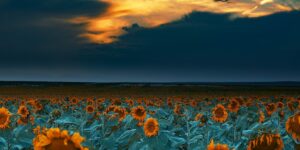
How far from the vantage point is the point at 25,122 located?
28.4 ft

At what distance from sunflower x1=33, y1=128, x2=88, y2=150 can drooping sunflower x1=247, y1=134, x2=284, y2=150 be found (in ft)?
2.93

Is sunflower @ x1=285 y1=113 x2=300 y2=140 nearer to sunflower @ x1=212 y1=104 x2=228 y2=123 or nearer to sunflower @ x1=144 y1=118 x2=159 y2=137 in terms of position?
sunflower @ x1=144 y1=118 x2=159 y2=137

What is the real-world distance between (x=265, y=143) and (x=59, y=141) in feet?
3.61

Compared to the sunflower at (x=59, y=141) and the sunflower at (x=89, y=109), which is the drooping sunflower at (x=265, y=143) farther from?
the sunflower at (x=89, y=109)

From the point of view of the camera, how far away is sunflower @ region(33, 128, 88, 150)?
298 centimetres

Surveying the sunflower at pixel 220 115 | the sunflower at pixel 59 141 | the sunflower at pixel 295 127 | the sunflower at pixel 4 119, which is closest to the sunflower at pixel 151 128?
Result: the sunflower at pixel 4 119

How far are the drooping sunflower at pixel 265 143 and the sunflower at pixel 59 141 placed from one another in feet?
2.93

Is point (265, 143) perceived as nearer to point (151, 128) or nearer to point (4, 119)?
point (151, 128)

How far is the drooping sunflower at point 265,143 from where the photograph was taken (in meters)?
2.95

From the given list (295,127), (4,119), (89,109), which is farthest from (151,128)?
(89,109)

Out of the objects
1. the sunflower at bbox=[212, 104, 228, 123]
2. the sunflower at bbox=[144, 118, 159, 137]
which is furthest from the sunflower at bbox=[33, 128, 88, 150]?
the sunflower at bbox=[212, 104, 228, 123]

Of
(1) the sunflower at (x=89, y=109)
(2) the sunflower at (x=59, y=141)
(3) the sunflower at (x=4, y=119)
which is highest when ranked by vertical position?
(2) the sunflower at (x=59, y=141)

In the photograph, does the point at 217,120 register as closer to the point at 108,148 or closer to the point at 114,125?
the point at 114,125

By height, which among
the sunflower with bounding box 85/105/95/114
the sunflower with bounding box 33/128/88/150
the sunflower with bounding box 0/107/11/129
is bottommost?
the sunflower with bounding box 85/105/95/114
